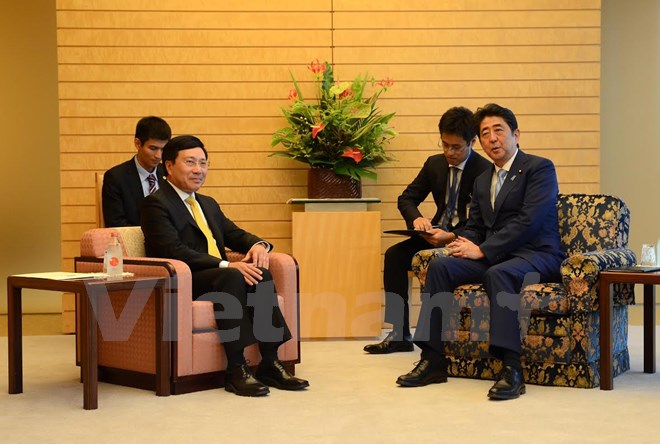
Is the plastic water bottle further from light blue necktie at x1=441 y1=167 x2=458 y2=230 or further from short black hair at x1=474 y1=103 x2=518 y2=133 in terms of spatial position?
light blue necktie at x1=441 y1=167 x2=458 y2=230

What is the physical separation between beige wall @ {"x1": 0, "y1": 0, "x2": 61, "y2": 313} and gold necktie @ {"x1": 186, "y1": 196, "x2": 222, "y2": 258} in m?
3.24

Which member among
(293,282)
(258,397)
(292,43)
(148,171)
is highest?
(292,43)

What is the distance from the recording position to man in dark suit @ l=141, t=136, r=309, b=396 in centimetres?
452

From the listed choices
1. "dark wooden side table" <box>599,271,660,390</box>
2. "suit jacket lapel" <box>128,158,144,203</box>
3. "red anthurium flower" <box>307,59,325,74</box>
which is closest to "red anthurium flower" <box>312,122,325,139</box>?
"red anthurium flower" <box>307,59,325,74</box>

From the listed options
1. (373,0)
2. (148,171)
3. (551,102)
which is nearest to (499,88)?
(551,102)

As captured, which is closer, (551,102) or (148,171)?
(148,171)

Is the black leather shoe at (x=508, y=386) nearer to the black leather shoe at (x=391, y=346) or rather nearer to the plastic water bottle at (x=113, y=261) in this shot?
the black leather shoe at (x=391, y=346)

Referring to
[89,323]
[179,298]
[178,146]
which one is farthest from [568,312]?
[89,323]

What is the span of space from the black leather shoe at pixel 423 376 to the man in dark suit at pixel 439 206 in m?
0.91

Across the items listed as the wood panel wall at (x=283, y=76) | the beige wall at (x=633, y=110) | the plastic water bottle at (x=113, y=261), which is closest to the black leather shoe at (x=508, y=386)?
the plastic water bottle at (x=113, y=261)

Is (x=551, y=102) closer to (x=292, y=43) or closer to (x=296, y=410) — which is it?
(x=292, y=43)

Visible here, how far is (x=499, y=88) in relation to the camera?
670 centimetres

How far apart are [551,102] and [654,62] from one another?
1.38 meters

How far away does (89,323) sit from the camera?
4.03 metres
